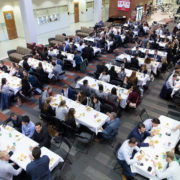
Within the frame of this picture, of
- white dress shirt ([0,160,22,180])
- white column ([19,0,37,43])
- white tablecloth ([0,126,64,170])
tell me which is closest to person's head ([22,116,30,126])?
white tablecloth ([0,126,64,170])

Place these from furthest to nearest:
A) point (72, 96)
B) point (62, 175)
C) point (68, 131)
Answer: point (72, 96) < point (68, 131) < point (62, 175)

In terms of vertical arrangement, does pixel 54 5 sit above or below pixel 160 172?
above

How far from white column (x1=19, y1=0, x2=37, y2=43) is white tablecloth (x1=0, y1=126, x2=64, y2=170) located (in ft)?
30.1

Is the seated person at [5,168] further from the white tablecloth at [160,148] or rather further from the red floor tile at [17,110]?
the red floor tile at [17,110]

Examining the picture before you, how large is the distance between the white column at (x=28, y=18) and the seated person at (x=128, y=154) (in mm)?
10915

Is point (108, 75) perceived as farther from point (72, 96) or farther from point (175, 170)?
point (175, 170)

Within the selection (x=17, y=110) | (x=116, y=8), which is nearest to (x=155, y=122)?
(x=17, y=110)

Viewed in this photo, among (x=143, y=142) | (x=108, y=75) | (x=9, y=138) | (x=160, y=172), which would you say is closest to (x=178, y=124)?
(x=143, y=142)

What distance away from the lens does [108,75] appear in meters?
7.49

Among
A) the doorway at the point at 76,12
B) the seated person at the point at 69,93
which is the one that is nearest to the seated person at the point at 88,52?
the seated person at the point at 69,93

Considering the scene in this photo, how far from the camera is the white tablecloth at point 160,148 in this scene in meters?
3.90

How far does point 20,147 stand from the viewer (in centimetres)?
434

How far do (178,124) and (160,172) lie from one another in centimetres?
163

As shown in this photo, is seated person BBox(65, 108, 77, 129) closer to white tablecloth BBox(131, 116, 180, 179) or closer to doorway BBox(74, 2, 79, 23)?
white tablecloth BBox(131, 116, 180, 179)
